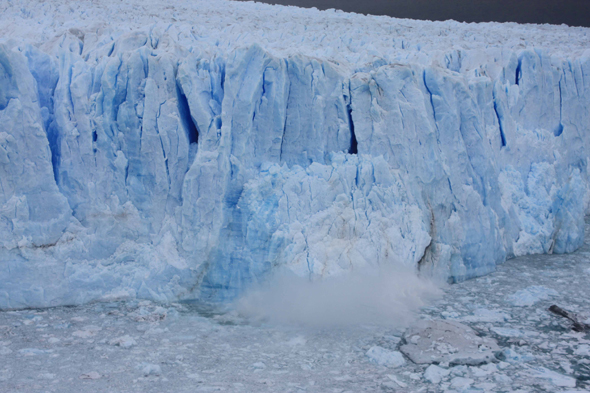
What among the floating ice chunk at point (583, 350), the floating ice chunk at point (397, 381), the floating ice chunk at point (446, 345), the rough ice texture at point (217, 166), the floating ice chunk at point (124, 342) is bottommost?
the floating ice chunk at point (124, 342)

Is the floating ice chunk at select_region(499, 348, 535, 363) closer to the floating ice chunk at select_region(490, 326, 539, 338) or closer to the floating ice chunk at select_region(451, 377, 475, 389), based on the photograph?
the floating ice chunk at select_region(490, 326, 539, 338)

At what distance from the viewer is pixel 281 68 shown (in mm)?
4602

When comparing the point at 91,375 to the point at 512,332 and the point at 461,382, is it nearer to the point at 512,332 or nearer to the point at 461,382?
the point at 461,382

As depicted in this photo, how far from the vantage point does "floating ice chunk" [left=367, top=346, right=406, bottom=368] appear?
3.47 m

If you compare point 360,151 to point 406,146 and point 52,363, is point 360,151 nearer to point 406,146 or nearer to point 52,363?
point 406,146

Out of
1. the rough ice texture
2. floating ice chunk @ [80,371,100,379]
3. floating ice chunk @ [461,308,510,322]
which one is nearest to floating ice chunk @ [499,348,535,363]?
floating ice chunk @ [461,308,510,322]

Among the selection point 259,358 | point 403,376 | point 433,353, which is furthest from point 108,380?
point 433,353

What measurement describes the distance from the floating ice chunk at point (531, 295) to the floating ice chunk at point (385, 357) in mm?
1570

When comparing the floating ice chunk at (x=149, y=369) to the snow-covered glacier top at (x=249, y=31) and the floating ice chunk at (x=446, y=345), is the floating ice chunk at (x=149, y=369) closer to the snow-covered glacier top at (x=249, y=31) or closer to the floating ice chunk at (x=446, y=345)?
the floating ice chunk at (x=446, y=345)

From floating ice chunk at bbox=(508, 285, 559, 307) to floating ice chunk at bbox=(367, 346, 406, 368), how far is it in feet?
5.15

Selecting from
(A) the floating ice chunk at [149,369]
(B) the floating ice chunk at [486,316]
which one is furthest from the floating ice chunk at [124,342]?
(B) the floating ice chunk at [486,316]

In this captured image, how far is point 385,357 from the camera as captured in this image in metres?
3.51

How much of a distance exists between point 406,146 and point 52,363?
353cm

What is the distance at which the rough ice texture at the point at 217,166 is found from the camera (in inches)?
168
